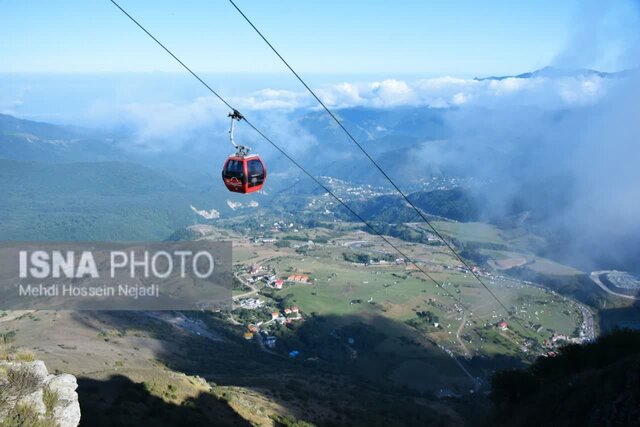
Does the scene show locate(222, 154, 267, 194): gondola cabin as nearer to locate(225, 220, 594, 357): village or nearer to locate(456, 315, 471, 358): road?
locate(225, 220, 594, 357): village

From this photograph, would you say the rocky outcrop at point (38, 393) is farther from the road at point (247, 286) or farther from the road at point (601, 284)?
the road at point (601, 284)

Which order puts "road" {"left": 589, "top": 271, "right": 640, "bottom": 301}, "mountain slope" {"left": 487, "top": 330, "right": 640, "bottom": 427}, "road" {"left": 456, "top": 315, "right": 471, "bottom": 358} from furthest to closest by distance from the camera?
"road" {"left": 589, "top": 271, "right": 640, "bottom": 301} → "road" {"left": 456, "top": 315, "right": 471, "bottom": 358} → "mountain slope" {"left": 487, "top": 330, "right": 640, "bottom": 427}

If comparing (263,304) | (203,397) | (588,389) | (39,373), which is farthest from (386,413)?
(263,304)

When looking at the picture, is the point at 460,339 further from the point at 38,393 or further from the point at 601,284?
the point at 38,393

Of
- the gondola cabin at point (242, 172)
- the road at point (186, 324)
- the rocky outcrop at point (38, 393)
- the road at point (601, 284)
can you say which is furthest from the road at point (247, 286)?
the road at point (601, 284)

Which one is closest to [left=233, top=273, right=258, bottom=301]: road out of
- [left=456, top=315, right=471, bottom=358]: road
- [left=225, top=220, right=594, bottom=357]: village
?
[left=225, top=220, right=594, bottom=357]: village

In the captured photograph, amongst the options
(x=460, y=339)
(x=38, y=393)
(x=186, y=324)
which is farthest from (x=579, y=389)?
(x=460, y=339)
